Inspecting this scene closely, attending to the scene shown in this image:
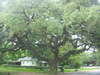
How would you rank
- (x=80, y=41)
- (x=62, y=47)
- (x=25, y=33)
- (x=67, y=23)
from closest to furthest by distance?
1. (x=67, y=23)
2. (x=25, y=33)
3. (x=80, y=41)
4. (x=62, y=47)

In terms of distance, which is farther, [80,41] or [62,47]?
[62,47]

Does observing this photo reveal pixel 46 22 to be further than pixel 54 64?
No

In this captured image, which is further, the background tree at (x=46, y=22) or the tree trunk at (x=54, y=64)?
the tree trunk at (x=54, y=64)

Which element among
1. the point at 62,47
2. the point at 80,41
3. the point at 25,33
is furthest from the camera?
the point at 62,47

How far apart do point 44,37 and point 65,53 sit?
3642 mm

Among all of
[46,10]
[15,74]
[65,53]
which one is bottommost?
[15,74]

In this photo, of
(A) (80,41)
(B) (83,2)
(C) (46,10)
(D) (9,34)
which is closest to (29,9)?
(C) (46,10)

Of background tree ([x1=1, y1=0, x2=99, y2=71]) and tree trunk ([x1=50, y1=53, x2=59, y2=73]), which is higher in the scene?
background tree ([x1=1, y1=0, x2=99, y2=71])

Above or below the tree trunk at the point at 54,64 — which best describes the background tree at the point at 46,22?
above

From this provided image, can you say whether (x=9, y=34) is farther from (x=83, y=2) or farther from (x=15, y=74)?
(x=83, y=2)

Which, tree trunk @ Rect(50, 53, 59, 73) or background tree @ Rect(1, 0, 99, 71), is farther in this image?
tree trunk @ Rect(50, 53, 59, 73)

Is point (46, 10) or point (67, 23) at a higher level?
point (46, 10)

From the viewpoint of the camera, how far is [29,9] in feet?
49.5

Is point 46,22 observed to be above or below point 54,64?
above
